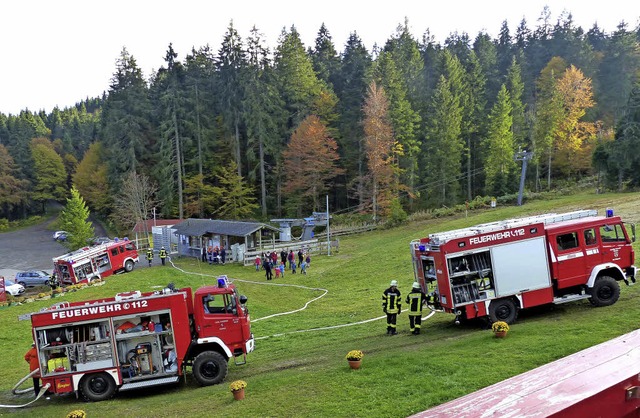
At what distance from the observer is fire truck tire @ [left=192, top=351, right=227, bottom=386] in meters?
13.9

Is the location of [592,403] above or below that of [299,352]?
above

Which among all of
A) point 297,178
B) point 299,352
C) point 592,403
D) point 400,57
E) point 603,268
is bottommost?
point 299,352

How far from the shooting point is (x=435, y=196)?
59.7 meters

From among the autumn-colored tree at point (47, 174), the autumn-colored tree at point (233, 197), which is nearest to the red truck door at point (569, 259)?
the autumn-colored tree at point (233, 197)

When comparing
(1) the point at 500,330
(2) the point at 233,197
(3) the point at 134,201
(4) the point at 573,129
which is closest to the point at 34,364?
(1) the point at 500,330

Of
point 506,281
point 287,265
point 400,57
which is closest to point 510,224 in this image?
point 506,281

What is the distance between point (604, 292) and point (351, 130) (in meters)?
51.2

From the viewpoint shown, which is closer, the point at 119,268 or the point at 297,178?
the point at 119,268

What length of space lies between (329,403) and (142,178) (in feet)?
183

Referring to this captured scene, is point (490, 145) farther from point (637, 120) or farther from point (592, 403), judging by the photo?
point (592, 403)

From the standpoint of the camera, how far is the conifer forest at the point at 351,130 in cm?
5788

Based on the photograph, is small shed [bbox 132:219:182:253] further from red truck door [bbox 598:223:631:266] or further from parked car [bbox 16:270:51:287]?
red truck door [bbox 598:223:631:266]

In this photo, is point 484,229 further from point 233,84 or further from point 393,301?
point 233,84

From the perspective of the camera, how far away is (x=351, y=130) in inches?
2549
